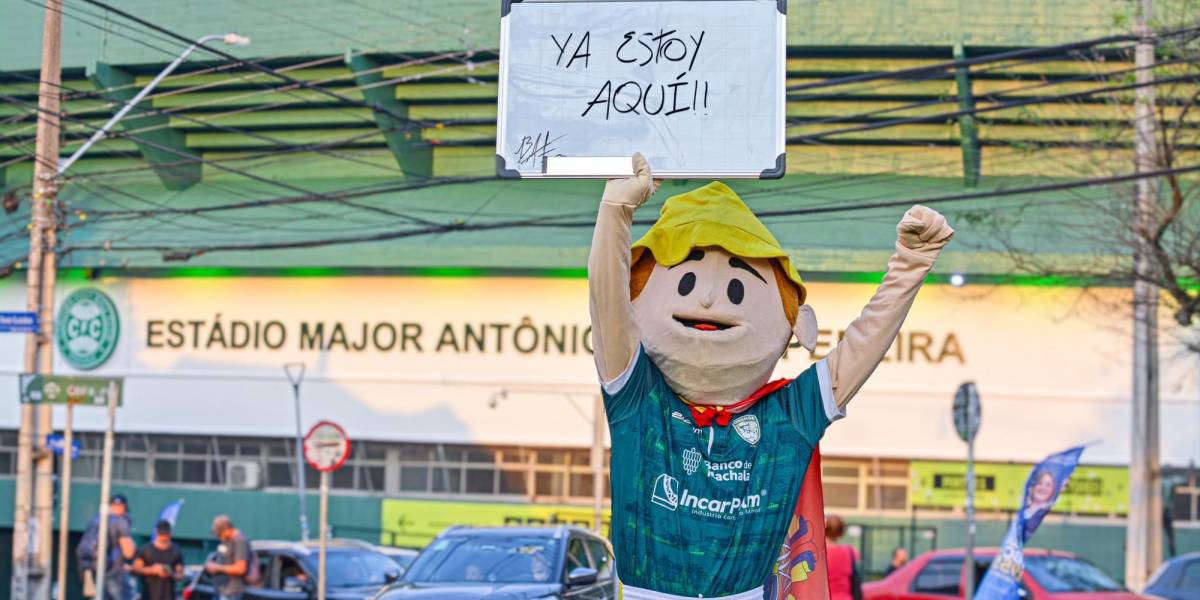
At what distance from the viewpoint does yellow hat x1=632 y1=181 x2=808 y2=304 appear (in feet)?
19.7

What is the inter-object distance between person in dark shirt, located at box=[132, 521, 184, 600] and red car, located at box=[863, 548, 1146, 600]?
757cm

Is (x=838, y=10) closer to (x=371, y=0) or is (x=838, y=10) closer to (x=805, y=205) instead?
(x=805, y=205)

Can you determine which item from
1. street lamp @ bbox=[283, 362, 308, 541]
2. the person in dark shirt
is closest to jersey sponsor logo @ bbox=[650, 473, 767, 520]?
the person in dark shirt

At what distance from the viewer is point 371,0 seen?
25.0 meters

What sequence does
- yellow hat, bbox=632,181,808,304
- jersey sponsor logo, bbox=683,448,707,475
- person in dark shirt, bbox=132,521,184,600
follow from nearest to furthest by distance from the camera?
1. jersey sponsor logo, bbox=683,448,707,475
2. yellow hat, bbox=632,181,808,304
3. person in dark shirt, bbox=132,521,184,600

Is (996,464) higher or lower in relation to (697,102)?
lower

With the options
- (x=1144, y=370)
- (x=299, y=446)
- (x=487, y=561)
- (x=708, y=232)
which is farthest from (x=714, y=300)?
(x=299, y=446)

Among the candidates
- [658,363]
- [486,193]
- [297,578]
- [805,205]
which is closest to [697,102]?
[658,363]

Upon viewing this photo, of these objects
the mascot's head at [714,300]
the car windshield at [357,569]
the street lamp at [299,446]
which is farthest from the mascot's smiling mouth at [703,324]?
the street lamp at [299,446]

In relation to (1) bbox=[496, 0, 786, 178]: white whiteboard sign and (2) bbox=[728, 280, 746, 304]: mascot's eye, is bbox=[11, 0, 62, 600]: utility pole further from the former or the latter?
(2) bbox=[728, 280, 746, 304]: mascot's eye

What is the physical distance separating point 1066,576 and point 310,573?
7748 millimetres

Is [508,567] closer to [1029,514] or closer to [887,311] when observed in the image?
[1029,514]

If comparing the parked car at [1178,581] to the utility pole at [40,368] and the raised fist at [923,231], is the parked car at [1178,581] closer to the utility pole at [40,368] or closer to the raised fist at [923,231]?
the utility pole at [40,368]

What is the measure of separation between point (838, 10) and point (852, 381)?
61.4ft
